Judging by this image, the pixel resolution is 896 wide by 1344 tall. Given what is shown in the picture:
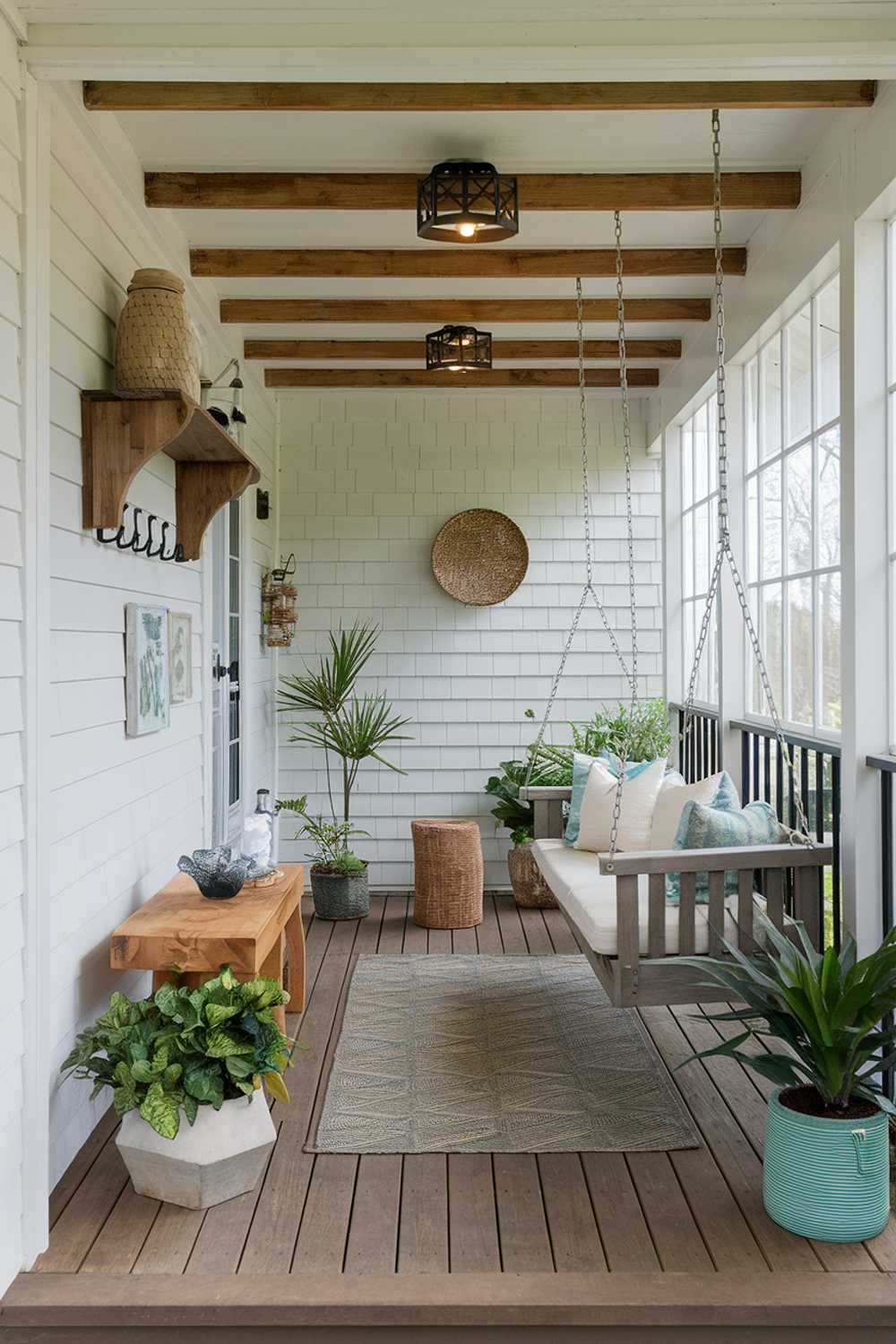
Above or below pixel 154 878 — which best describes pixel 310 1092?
below

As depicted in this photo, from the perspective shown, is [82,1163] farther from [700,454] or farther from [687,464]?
[687,464]

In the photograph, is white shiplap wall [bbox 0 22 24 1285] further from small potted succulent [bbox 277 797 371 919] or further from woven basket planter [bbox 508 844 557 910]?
woven basket planter [bbox 508 844 557 910]

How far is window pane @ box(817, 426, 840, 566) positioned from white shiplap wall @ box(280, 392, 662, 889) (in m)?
2.85

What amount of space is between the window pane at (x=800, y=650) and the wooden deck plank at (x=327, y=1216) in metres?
2.30

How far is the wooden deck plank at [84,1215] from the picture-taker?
2.55 metres

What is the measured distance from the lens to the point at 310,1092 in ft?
11.7

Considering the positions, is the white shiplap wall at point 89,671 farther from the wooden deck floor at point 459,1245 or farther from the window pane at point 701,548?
the window pane at point 701,548

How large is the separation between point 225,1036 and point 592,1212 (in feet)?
3.37

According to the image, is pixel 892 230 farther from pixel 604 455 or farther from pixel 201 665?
pixel 604 455

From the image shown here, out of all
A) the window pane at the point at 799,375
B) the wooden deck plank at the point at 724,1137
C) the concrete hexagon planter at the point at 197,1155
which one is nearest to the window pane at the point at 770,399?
the window pane at the point at 799,375

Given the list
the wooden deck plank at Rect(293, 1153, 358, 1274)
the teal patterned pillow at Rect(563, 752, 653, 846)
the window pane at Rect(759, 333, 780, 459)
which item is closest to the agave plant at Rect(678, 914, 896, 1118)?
the wooden deck plank at Rect(293, 1153, 358, 1274)

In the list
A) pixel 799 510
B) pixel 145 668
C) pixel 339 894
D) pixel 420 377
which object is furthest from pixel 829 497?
pixel 339 894

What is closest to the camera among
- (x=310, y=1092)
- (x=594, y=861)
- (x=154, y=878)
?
(x=310, y=1092)
